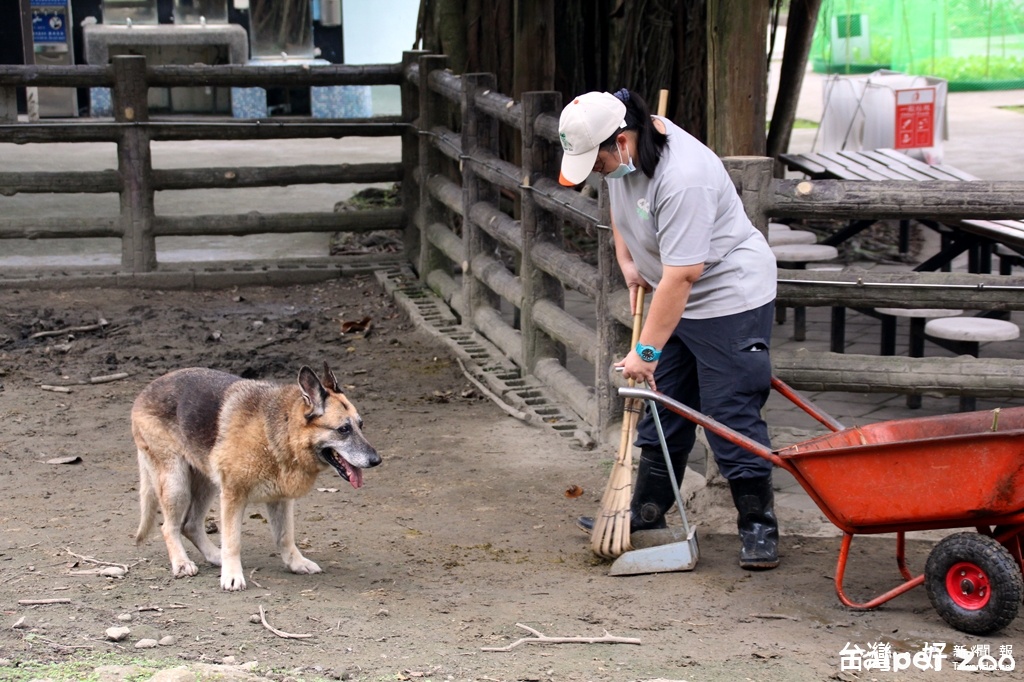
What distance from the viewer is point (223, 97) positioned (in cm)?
2008

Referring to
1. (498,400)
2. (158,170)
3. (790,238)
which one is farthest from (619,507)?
(158,170)

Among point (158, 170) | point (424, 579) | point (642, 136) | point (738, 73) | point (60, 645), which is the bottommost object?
point (424, 579)

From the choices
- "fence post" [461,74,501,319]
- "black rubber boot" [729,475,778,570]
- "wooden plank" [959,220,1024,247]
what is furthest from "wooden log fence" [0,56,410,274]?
"black rubber boot" [729,475,778,570]

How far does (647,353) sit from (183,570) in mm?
1856

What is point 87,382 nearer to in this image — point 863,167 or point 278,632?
point 278,632

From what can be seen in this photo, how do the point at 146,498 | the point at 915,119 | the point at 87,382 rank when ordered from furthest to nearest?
the point at 915,119
the point at 87,382
the point at 146,498

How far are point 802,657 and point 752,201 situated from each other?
1848mm

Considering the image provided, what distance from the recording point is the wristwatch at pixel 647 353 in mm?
4391

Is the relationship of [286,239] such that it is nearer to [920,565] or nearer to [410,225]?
[410,225]

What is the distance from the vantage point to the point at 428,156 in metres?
9.68

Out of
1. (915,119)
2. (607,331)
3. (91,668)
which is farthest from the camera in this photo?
(915,119)

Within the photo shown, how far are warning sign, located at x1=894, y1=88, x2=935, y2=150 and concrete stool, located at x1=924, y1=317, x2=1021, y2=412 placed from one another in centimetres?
530

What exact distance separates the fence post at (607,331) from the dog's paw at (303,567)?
6.14 feet

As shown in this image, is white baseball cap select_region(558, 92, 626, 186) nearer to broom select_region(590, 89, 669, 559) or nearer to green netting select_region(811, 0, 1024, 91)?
broom select_region(590, 89, 669, 559)
